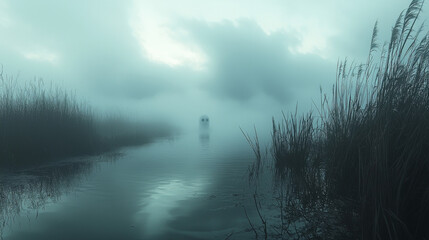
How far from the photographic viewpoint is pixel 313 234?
11.2 ft

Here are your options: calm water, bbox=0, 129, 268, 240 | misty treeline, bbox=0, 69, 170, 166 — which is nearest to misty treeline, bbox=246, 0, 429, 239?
calm water, bbox=0, 129, 268, 240

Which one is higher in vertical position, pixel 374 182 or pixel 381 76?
pixel 381 76

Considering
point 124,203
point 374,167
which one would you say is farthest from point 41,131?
point 374,167

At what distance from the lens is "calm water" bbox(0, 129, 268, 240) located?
13.1 ft

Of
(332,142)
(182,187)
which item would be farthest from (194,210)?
(332,142)

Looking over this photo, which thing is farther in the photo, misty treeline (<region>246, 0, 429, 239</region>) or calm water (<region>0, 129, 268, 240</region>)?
calm water (<region>0, 129, 268, 240</region>)

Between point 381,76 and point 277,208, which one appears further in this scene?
point 277,208

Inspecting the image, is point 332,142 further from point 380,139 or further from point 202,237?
point 202,237

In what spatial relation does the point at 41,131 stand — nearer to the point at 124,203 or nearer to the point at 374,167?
the point at 124,203

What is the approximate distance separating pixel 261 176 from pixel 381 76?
4.50m

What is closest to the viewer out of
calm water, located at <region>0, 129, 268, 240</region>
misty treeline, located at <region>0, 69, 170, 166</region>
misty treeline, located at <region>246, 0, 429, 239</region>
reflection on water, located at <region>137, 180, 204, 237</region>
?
misty treeline, located at <region>246, 0, 429, 239</region>

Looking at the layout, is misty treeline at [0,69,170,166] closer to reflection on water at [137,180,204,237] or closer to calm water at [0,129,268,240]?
calm water at [0,129,268,240]

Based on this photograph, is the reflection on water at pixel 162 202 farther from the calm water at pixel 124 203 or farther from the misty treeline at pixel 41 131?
the misty treeline at pixel 41 131

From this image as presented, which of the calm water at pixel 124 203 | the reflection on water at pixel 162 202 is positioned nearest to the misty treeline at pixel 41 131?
the calm water at pixel 124 203
